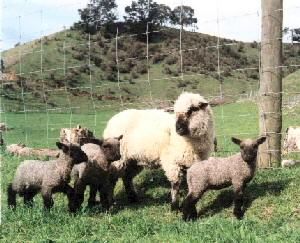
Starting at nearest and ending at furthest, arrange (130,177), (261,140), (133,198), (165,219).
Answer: (261,140) → (165,219) → (133,198) → (130,177)

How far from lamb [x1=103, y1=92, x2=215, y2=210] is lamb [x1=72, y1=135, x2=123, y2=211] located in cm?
79

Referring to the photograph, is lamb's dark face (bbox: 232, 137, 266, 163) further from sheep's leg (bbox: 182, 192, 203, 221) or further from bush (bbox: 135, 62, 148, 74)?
bush (bbox: 135, 62, 148, 74)

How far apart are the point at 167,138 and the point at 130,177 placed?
132 cm

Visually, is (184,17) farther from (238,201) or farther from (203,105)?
(238,201)

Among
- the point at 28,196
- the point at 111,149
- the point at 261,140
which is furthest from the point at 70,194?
the point at 261,140

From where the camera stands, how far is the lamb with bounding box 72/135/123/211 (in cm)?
975

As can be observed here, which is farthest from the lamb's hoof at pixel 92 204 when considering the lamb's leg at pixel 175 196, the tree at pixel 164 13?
the tree at pixel 164 13

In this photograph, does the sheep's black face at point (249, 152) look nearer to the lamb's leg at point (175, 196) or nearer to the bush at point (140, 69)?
the lamb's leg at point (175, 196)

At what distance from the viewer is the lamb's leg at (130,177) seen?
10.8 metres

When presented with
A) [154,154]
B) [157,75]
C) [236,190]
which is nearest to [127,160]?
[154,154]

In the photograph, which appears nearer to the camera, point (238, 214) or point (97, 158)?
point (238, 214)

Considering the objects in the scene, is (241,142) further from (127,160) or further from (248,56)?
(248,56)

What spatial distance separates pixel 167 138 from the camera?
10.3 m

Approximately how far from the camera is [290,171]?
33.1 ft
